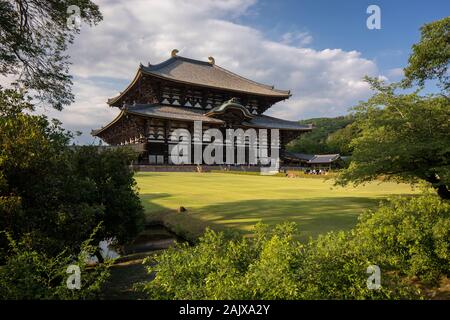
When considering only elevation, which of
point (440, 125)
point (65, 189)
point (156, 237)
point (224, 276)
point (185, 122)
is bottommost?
point (156, 237)

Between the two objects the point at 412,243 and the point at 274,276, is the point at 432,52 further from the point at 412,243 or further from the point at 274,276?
the point at 274,276

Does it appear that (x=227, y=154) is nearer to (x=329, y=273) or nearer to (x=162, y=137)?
(x=162, y=137)

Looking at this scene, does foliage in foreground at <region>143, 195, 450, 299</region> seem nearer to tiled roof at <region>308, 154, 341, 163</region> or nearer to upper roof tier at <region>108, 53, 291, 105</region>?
upper roof tier at <region>108, 53, 291, 105</region>

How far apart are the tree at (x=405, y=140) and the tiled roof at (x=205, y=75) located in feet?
106

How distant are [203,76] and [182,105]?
22.6ft

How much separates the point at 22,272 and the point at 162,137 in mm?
35549

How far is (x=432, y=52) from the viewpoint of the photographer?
11.0m

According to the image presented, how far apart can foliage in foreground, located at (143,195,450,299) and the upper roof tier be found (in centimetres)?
3715

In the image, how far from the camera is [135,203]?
994 centimetres

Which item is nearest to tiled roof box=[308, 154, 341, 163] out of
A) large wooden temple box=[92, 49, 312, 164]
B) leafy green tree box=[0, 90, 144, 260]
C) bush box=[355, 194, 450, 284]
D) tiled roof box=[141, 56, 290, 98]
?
large wooden temple box=[92, 49, 312, 164]

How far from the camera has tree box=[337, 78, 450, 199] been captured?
9422 mm

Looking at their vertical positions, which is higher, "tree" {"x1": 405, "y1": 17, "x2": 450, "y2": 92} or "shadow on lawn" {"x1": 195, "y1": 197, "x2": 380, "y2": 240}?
"tree" {"x1": 405, "y1": 17, "x2": 450, "y2": 92}
